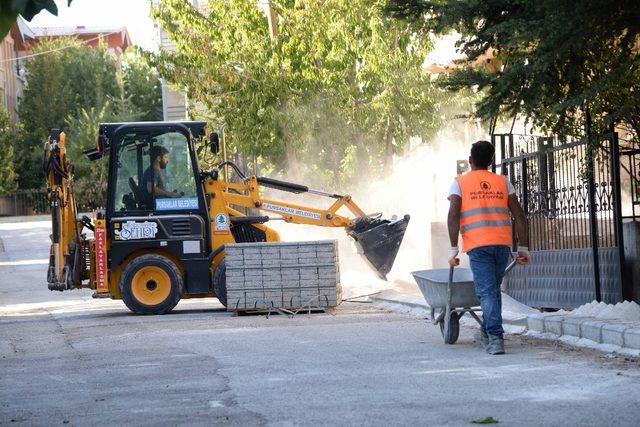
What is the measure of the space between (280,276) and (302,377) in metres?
8.22

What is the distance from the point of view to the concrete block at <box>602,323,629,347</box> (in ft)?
35.6

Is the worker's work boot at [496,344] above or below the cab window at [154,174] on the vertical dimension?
below

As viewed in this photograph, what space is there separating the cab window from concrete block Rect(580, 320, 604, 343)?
8.79 meters

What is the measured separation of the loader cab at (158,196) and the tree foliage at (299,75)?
8458mm

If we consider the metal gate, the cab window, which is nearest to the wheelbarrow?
the metal gate

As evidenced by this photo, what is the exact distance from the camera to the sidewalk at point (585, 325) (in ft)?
35.5

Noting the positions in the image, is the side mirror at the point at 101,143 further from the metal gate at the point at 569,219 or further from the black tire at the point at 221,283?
the metal gate at the point at 569,219

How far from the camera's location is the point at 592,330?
1148 centimetres

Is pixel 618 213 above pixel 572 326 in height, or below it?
above

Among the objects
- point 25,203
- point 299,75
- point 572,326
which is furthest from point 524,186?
point 25,203

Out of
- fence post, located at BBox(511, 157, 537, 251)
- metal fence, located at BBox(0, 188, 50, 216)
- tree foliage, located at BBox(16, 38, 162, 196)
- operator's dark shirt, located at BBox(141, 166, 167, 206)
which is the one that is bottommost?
fence post, located at BBox(511, 157, 537, 251)

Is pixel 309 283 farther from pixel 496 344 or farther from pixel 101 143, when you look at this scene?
pixel 496 344

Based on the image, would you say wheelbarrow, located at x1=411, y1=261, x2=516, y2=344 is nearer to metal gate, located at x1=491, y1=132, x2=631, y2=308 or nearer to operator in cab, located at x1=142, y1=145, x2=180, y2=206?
metal gate, located at x1=491, y1=132, x2=631, y2=308

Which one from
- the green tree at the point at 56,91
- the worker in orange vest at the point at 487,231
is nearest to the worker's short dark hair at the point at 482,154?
the worker in orange vest at the point at 487,231
